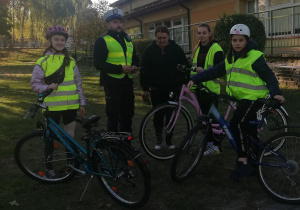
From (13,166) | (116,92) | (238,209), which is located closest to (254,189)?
(238,209)

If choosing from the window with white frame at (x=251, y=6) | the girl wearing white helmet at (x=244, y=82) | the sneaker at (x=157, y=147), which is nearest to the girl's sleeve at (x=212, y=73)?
the girl wearing white helmet at (x=244, y=82)

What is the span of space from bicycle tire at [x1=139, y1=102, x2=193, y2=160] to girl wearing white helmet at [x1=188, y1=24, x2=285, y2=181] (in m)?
1.21

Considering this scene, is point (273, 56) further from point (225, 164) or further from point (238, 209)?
point (238, 209)

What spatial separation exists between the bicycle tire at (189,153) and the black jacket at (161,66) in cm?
126

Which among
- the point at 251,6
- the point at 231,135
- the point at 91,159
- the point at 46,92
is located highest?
the point at 251,6

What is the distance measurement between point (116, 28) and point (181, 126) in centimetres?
184

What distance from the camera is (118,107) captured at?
4.66 meters

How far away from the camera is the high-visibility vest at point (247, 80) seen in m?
3.62

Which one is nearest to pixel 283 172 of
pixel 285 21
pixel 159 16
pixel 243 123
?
pixel 243 123

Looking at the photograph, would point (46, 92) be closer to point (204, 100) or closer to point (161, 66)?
point (161, 66)

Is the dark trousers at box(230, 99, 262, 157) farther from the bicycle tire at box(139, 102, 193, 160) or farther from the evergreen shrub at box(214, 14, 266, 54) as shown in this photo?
the evergreen shrub at box(214, 14, 266, 54)

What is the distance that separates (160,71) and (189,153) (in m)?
1.55

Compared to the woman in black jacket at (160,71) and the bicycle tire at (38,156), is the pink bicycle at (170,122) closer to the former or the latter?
the woman in black jacket at (160,71)

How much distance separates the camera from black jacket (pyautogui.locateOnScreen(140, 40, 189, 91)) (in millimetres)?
5027
